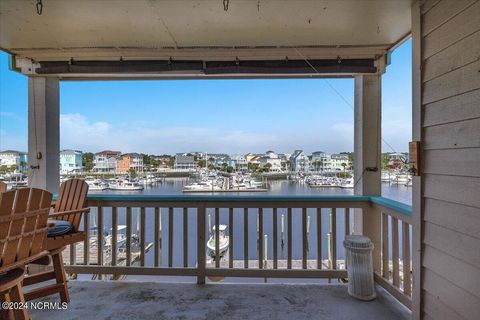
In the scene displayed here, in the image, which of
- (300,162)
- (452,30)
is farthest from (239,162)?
(452,30)

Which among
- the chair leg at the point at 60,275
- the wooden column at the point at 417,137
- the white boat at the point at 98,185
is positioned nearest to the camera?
the wooden column at the point at 417,137

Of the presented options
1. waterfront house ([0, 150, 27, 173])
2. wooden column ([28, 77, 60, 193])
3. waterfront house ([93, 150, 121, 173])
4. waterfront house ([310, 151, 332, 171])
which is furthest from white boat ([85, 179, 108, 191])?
waterfront house ([310, 151, 332, 171])

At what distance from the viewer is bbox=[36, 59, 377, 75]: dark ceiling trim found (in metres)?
2.62

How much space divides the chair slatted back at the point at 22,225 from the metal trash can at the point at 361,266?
234 cm

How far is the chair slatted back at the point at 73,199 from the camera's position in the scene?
2238 millimetres

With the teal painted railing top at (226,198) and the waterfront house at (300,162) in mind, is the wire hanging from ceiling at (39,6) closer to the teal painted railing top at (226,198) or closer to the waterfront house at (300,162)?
the teal painted railing top at (226,198)

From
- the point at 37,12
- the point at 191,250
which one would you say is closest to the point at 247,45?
the point at 37,12

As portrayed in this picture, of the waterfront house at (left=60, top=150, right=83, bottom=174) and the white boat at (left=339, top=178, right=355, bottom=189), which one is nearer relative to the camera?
the white boat at (left=339, top=178, right=355, bottom=189)

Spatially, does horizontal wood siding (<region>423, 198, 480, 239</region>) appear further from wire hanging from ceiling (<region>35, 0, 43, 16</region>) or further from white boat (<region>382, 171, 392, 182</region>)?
wire hanging from ceiling (<region>35, 0, 43, 16</region>)

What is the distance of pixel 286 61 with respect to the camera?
8.70ft

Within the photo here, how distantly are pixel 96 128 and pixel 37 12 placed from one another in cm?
235

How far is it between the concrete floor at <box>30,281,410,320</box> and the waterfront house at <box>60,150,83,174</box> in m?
1.25

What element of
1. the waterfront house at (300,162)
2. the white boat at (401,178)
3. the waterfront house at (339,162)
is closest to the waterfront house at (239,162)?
the waterfront house at (300,162)

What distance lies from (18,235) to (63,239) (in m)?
0.60
